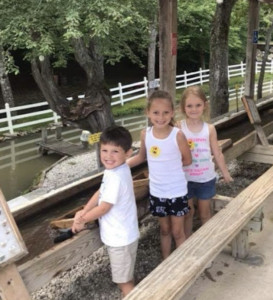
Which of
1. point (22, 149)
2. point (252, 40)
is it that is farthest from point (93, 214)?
point (22, 149)

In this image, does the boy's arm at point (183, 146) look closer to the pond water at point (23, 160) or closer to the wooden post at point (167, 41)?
the wooden post at point (167, 41)

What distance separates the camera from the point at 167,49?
15.3 ft

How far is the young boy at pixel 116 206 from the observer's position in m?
2.14

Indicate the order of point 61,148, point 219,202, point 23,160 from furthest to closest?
point 23,160, point 61,148, point 219,202

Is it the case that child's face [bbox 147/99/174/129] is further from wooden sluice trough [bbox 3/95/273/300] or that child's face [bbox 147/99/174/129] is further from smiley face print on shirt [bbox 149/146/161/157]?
wooden sluice trough [bbox 3/95/273/300]

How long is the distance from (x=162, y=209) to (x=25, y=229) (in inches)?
44.8

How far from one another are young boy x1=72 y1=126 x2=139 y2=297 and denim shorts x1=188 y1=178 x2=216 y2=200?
700mm

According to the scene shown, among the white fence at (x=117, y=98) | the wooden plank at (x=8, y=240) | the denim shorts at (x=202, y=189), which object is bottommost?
the white fence at (x=117, y=98)

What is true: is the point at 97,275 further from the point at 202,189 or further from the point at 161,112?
the point at 161,112

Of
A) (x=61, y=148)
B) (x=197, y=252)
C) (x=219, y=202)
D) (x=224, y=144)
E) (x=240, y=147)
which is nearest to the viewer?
(x=197, y=252)

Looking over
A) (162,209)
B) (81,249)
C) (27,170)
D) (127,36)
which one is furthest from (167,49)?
(27,170)

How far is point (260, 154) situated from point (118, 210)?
2.86 meters

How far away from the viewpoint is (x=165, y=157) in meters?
2.46

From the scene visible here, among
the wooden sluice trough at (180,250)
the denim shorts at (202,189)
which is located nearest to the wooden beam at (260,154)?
the wooden sluice trough at (180,250)
